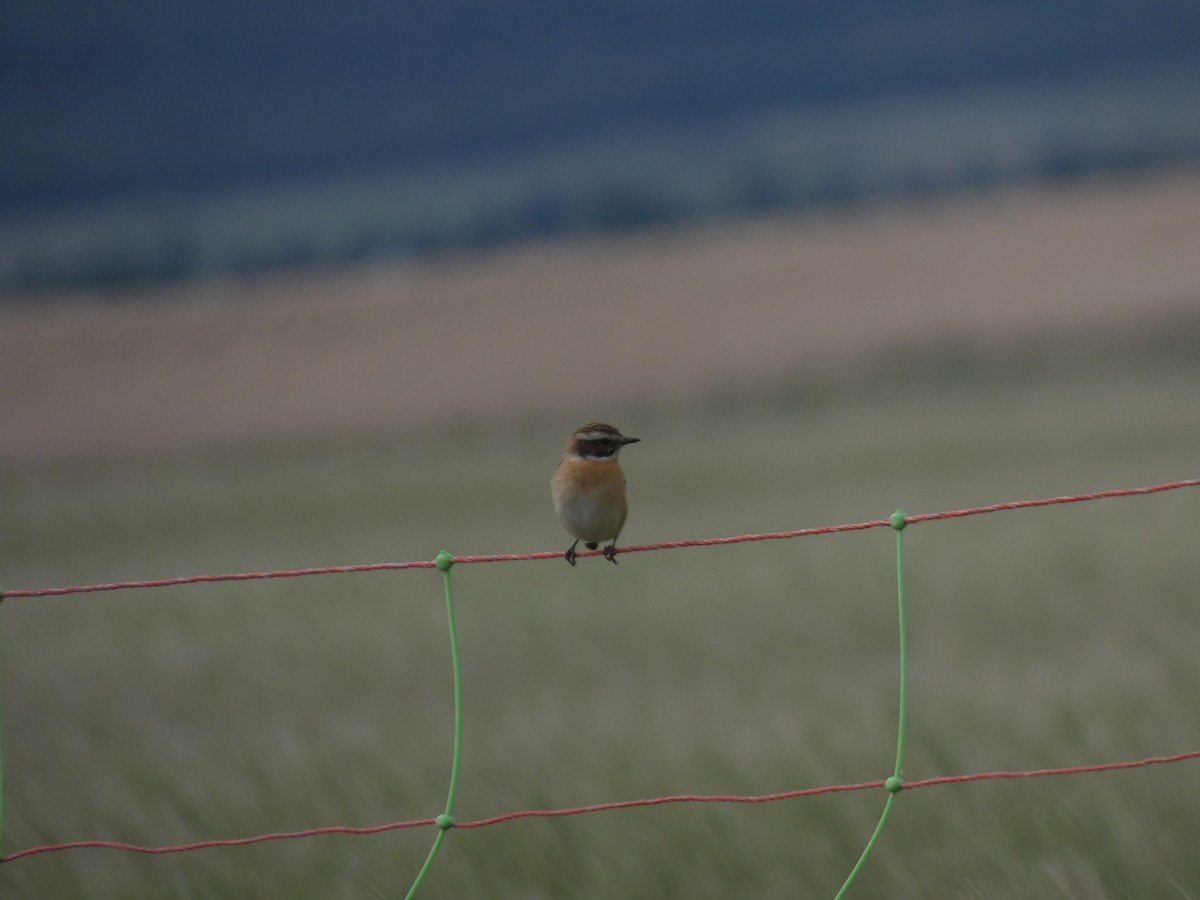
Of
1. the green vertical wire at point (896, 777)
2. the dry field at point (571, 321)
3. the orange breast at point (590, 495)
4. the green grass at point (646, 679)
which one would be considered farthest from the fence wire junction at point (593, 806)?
the dry field at point (571, 321)

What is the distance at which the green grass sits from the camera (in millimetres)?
4473

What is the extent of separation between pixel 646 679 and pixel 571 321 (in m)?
15.9

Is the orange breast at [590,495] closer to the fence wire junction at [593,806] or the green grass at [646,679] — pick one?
the fence wire junction at [593,806]

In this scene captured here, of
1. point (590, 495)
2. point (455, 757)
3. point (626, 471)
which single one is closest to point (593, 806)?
point (455, 757)

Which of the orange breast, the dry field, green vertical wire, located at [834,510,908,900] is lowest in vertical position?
green vertical wire, located at [834,510,908,900]

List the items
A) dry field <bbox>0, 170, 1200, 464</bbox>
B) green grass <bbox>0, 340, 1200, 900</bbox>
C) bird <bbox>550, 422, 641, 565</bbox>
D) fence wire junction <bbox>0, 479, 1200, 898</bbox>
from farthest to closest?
1. dry field <bbox>0, 170, 1200, 464</bbox>
2. bird <bbox>550, 422, 641, 565</bbox>
3. green grass <bbox>0, 340, 1200, 900</bbox>
4. fence wire junction <bbox>0, 479, 1200, 898</bbox>

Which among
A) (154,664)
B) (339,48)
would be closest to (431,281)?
(339,48)

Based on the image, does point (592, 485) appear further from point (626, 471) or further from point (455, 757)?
point (626, 471)

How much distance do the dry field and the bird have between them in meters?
13.2

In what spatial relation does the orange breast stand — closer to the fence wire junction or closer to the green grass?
the fence wire junction

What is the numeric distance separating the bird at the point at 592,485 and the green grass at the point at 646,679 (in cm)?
80

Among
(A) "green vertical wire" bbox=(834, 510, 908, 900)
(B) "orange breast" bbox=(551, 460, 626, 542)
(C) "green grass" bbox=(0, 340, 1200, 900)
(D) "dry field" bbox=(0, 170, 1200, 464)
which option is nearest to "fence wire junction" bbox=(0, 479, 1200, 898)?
(A) "green vertical wire" bbox=(834, 510, 908, 900)

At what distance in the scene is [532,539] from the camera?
967 centimetres

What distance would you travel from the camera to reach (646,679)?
6.92 m
